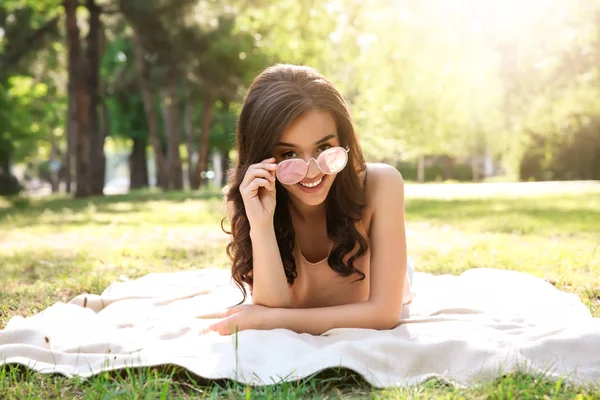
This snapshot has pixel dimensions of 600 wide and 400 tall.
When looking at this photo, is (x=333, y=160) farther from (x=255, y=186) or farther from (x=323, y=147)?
(x=255, y=186)

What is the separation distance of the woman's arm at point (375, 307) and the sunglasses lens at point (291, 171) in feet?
1.78

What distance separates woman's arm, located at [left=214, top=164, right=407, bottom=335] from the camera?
3.29 metres

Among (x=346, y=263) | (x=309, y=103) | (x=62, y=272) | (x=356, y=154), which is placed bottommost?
(x=62, y=272)

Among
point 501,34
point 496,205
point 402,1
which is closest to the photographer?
point 496,205

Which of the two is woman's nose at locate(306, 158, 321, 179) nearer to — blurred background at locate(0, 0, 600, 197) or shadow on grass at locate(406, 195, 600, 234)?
blurred background at locate(0, 0, 600, 197)

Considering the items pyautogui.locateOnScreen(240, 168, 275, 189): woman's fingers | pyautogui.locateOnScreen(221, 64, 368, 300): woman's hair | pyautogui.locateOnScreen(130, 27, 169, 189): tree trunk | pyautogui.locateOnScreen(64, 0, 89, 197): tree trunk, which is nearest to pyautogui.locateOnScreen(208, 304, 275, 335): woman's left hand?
pyautogui.locateOnScreen(221, 64, 368, 300): woman's hair

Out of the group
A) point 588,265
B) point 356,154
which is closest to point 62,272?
point 356,154

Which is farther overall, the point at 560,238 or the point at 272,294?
the point at 560,238

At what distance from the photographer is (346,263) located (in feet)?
11.9

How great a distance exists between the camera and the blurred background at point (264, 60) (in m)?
14.7

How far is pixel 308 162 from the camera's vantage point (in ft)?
10.5

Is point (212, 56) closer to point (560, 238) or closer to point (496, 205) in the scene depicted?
point (496, 205)

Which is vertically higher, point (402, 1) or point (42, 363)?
point (402, 1)

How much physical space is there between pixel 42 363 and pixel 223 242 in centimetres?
472
